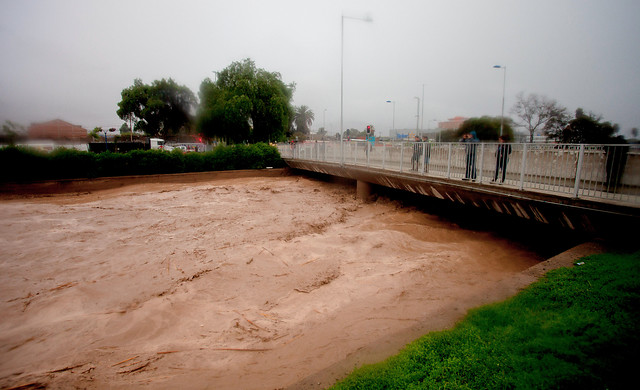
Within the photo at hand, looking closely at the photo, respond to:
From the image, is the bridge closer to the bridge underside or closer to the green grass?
the bridge underside

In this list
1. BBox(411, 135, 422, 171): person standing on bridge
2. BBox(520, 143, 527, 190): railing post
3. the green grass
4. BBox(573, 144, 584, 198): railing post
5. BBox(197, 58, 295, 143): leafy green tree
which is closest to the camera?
the green grass

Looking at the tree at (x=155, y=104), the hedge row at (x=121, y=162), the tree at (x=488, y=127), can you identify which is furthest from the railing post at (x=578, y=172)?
the tree at (x=155, y=104)

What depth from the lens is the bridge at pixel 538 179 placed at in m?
6.59

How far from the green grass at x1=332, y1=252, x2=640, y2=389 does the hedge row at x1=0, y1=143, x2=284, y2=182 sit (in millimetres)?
25766

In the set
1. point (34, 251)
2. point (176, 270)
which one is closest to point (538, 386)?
point (176, 270)

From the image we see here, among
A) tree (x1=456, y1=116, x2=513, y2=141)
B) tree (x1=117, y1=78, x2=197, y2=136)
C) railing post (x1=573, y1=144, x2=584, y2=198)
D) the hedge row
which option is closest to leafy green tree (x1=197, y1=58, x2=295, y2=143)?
the hedge row

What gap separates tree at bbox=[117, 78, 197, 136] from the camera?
4966 centimetres

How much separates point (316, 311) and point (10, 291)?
804 cm

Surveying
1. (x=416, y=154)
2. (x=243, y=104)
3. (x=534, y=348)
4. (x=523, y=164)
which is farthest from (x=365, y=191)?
(x=243, y=104)

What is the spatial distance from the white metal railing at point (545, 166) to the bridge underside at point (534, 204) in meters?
0.27

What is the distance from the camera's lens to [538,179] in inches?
327

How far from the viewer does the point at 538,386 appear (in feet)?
9.48

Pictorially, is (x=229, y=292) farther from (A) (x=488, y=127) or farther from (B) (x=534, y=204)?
(A) (x=488, y=127)

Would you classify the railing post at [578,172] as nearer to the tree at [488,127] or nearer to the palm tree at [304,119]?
the tree at [488,127]
